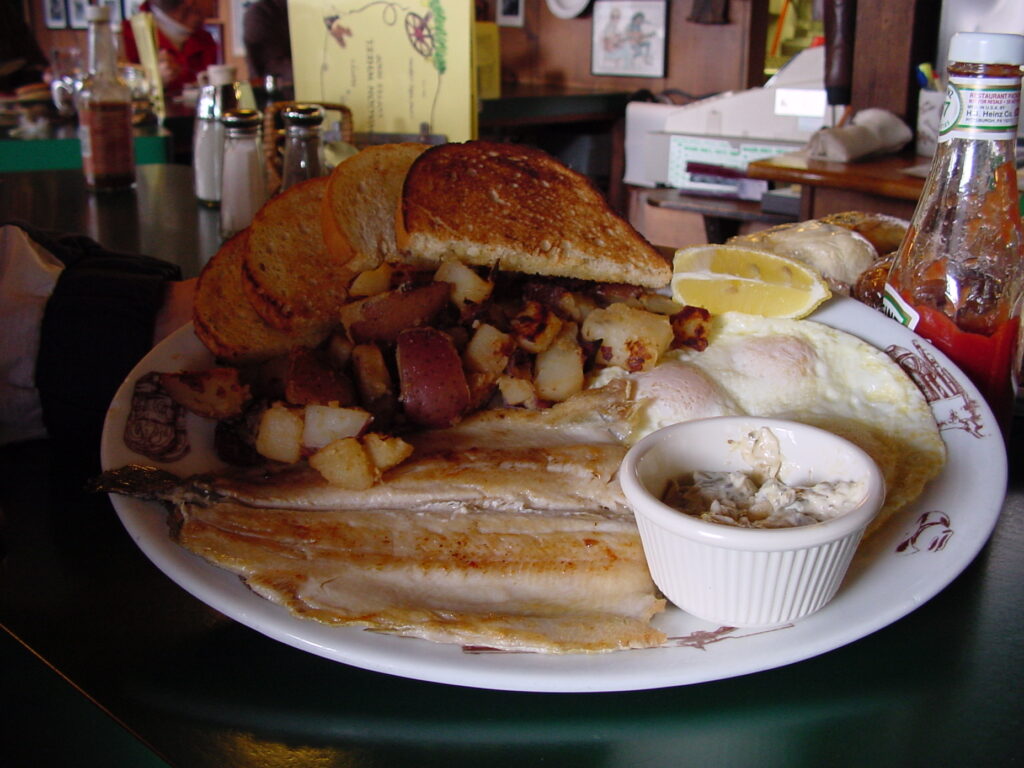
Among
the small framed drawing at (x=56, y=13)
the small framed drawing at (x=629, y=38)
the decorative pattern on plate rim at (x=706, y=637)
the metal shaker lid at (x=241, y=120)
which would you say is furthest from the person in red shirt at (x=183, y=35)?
the decorative pattern on plate rim at (x=706, y=637)

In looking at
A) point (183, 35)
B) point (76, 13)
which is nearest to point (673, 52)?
point (183, 35)

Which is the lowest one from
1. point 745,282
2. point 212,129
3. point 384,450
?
point 384,450

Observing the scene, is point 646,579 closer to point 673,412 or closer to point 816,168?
point 673,412

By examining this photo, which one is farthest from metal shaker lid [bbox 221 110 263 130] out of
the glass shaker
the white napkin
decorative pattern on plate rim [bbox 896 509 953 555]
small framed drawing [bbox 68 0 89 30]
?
small framed drawing [bbox 68 0 89 30]

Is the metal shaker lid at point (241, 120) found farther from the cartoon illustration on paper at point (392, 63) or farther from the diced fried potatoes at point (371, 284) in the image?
the diced fried potatoes at point (371, 284)

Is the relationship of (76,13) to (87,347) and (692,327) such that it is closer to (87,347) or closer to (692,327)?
(87,347)

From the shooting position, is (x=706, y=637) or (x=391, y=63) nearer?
(x=706, y=637)

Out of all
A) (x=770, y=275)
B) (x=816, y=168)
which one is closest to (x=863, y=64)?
(x=816, y=168)
